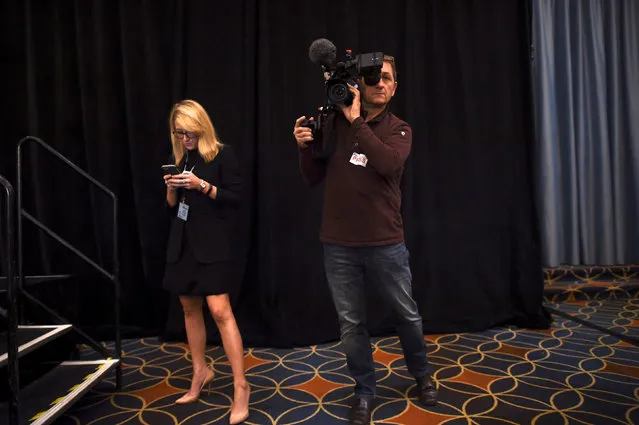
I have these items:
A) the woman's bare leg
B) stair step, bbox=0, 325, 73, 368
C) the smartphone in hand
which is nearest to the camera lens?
the smartphone in hand

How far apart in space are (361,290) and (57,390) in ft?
4.16

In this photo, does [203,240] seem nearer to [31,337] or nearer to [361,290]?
[361,290]

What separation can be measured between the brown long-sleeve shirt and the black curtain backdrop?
1049mm

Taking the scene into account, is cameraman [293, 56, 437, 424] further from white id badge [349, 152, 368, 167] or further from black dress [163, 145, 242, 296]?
black dress [163, 145, 242, 296]

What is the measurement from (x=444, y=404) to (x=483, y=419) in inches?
6.7

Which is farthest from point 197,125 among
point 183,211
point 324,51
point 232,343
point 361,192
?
point 232,343

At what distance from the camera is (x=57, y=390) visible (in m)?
1.68

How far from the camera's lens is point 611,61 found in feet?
11.4

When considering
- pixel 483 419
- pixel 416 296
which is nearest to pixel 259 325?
pixel 416 296

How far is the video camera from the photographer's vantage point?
147 cm

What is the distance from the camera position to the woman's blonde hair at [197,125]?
1706mm

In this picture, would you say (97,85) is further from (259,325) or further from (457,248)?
(457,248)

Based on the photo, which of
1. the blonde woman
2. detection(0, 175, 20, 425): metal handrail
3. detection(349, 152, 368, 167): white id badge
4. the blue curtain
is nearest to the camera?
detection(0, 175, 20, 425): metal handrail

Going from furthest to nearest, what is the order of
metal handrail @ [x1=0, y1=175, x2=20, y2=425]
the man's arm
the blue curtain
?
the blue curtain → the man's arm → metal handrail @ [x1=0, y1=175, x2=20, y2=425]
